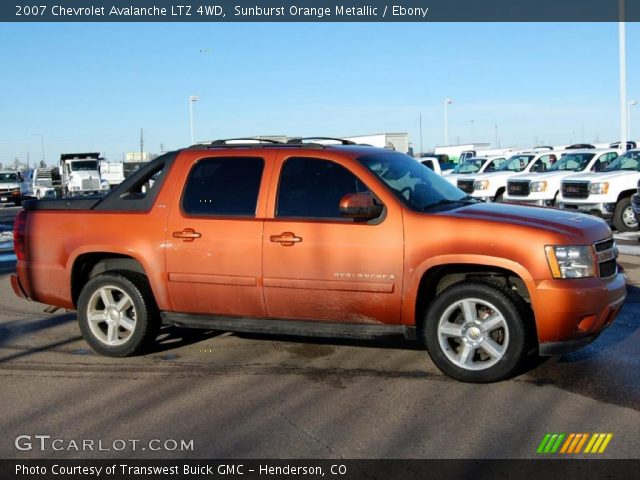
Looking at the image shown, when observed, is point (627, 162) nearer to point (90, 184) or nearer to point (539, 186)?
point (539, 186)

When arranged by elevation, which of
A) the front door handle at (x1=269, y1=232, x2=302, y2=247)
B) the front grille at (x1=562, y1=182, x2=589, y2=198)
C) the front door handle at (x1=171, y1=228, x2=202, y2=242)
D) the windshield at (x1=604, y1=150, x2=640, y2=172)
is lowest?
the front door handle at (x1=269, y1=232, x2=302, y2=247)

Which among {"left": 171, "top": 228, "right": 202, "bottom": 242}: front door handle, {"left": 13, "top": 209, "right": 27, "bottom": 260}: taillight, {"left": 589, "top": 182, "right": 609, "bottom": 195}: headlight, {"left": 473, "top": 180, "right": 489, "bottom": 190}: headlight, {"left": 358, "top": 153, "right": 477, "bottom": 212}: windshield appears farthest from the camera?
{"left": 473, "top": 180, "right": 489, "bottom": 190}: headlight

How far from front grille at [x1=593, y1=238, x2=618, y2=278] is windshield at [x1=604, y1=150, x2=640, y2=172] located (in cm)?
1218

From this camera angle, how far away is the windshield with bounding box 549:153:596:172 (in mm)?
20561

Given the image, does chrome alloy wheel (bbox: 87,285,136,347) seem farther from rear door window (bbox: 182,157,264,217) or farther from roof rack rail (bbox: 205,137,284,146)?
roof rack rail (bbox: 205,137,284,146)

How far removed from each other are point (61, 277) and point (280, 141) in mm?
2328

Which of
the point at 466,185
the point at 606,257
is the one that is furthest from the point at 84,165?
the point at 606,257

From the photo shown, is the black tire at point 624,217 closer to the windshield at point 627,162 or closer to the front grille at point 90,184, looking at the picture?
the windshield at point 627,162

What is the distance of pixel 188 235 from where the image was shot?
6.30 metres

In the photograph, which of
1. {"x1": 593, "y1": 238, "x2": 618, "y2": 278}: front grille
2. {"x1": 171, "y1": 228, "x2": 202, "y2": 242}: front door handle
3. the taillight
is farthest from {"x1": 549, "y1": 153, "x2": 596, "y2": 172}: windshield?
the taillight

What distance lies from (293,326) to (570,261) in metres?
2.18

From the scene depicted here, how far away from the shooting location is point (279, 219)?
6082mm
